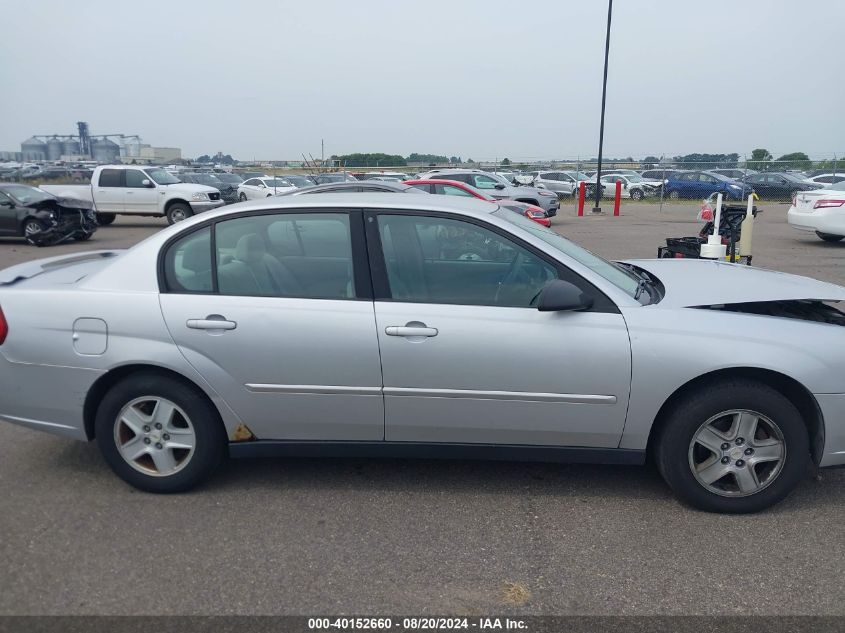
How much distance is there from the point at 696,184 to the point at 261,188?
17835mm

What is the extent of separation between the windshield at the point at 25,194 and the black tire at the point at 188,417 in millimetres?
14165

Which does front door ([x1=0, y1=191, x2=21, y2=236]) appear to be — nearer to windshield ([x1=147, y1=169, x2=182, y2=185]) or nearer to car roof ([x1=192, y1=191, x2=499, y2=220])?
windshield ([x1=147, y1=169, x2=182, y2=185])

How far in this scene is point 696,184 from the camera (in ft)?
98.7

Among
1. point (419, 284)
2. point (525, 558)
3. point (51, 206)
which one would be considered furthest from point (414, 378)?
point (51, 206)

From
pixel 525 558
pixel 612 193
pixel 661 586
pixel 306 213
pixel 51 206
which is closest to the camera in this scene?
pixel 661 586

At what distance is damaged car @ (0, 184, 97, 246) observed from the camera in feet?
51.2

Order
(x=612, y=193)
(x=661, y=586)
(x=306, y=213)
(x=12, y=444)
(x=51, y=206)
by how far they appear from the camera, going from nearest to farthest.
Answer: (x=661, y=586) < (x=306, y=213) < (x=12, y=444) < (x=51, y=206) < (x=612, y=193)

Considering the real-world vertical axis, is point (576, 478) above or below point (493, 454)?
below

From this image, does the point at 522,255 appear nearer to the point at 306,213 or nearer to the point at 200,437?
the point at 306,213

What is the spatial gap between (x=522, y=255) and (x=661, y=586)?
1.69 m

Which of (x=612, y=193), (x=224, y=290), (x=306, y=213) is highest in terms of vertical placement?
(x=306, y=213)

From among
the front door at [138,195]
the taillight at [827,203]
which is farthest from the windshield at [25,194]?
the taillight at [827,203]

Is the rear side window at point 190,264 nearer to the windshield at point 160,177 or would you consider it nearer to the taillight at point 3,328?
the taillight at point 3,328

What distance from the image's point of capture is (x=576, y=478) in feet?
13.3
